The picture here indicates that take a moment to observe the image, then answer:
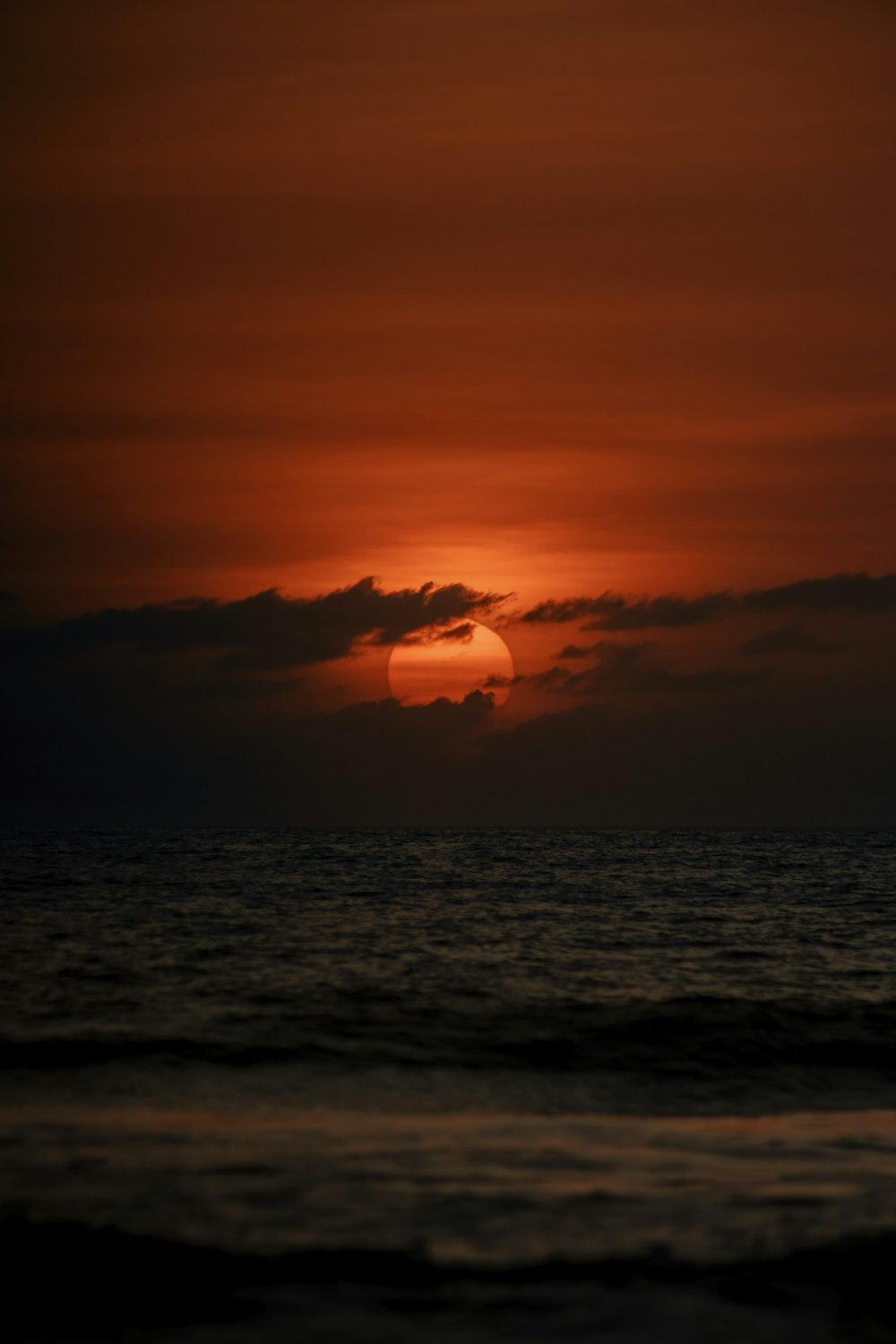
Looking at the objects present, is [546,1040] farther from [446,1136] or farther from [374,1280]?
[374,1280]

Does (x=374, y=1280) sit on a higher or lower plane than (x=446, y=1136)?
higher

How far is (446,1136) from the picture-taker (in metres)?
12.3

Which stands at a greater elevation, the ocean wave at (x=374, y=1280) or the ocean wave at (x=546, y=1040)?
the ocean wave at (x=374, y=1280)

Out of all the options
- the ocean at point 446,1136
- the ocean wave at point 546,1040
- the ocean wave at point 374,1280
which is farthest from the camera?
the ocean wave at point 546,1040

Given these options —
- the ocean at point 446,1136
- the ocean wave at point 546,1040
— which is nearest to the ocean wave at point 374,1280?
the ocean at point 446,1136

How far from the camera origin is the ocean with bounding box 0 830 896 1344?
26.6ft

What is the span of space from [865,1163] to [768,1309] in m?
3.79

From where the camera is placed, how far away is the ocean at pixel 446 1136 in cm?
812

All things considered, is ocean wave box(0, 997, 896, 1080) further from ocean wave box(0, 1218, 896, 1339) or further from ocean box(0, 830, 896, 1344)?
ocean wave box(0, 1218, 896, 1339)

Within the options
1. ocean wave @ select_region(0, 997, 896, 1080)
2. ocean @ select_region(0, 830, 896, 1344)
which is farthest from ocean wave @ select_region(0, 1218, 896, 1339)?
ocean wave @ select_region(0, 997, 896, 1080)

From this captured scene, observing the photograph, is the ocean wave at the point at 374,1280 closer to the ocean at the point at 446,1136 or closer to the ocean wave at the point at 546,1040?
the ocean at the point at 446,1136

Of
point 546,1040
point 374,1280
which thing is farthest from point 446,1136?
point 546,1040

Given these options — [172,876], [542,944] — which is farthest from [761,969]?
[172,876]

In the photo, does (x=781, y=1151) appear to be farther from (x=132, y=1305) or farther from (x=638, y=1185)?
(x=132, y=1305)
